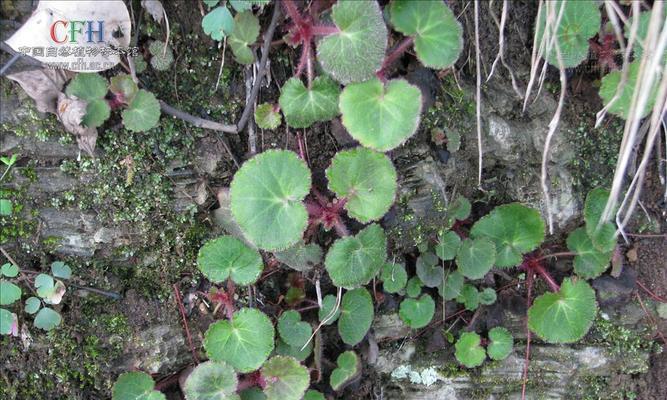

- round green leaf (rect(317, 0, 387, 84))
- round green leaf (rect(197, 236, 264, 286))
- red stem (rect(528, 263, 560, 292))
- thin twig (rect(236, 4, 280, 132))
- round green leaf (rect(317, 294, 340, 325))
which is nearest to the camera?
round green leaf (rect(317, 0, 387, 84))

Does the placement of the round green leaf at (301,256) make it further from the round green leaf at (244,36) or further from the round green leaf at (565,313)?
the round green leaf at (565,313)

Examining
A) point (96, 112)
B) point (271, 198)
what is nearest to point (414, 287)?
point (271, 198)

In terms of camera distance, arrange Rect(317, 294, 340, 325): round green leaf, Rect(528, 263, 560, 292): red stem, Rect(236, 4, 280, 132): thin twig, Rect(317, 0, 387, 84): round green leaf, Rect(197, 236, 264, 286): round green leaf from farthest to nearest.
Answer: Rect(528, 263, 560, 292): red stem
Rect(317, 294, 340, 325): round green leaf
Rect(197, 236, 264, 286): round green leaf
Rect(236, 4, 280, 132): thin twig
Rect(317, 0, 387, 84): round green leaf

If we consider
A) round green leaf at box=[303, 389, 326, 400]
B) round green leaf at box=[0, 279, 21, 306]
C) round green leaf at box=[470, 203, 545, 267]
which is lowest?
round green leaf at box=[303, 389, 326, 400]

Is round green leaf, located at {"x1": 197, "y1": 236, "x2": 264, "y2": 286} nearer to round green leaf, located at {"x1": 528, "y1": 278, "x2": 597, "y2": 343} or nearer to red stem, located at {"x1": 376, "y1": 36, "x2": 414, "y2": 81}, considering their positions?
red stem, located at {"x1": 376, "y1": 36, "x2": 414, "y2": 81}

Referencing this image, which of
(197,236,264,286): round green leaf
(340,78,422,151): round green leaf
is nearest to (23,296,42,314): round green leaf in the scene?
(197,236,264,286): round green leaf

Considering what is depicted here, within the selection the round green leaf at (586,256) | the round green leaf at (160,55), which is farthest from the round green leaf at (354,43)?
the round green leaf at (586,256)

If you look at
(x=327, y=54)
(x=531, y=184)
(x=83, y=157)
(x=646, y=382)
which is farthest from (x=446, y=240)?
(x=83, y=157)

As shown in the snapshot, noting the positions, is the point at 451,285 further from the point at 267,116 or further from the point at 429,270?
the point at 267,116
